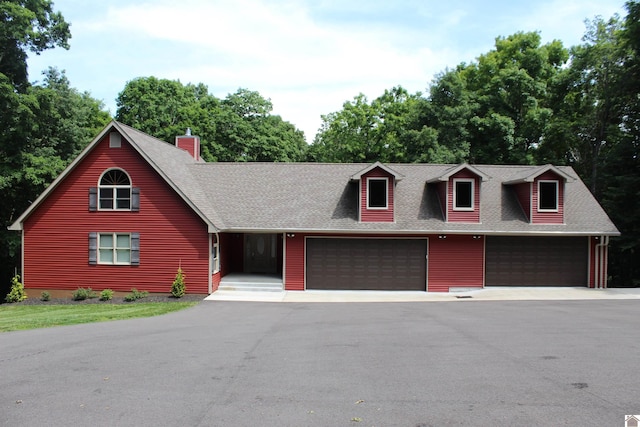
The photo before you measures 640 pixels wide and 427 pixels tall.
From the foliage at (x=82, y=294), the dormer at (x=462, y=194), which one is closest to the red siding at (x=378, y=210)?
the dormer at (x=462, y=194)

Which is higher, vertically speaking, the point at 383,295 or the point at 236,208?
the point at 236,208

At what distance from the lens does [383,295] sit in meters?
19.7

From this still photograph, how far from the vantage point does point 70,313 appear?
15664 millimetres

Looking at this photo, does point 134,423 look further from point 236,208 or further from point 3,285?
point 3,285

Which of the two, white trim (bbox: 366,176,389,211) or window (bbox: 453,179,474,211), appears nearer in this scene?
white trim (bbox: 366,176,389,211)

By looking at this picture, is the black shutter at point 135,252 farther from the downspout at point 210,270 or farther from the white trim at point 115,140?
the white trim at point 115,140

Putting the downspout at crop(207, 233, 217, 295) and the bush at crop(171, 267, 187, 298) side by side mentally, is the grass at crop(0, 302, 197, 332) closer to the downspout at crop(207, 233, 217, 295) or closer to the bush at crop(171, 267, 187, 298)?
the bush at crop(171, 267, 187, 298)

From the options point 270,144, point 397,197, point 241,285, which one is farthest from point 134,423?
point 270,144

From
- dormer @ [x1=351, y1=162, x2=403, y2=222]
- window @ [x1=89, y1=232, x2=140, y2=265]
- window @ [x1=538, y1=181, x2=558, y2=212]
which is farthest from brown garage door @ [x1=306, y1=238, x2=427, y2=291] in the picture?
window @ [x1=89, y1=232, x2=140, y2=265]

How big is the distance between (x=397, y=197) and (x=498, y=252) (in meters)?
5.07

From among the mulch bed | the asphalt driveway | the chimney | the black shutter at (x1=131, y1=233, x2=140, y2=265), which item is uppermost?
the chimney

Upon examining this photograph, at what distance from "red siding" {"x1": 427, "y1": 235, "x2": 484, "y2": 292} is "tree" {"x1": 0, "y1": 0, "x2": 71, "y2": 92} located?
77.0 feet

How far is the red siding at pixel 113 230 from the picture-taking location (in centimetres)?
1906

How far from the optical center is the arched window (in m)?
19.4
